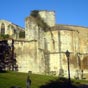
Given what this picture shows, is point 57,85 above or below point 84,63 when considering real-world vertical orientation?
below

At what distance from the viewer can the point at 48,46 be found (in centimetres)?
6931

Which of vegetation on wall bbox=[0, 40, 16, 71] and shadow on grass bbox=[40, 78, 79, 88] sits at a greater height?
vegetation on wall bbox=[0, 40, 16, 71]

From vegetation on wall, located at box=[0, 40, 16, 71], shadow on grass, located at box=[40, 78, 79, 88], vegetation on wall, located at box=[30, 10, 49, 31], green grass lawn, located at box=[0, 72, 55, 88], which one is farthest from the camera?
vegetation on wall, located at box=[30, 10, 49, 31]

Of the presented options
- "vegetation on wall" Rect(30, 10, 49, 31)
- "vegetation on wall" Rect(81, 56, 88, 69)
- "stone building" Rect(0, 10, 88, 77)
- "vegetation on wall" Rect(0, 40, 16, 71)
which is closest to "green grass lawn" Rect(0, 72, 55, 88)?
"vegetation on wall" Rect(0, 40, 16, 71)

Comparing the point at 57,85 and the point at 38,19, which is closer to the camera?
the point at 57,85

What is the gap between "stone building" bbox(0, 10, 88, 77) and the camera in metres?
64.3

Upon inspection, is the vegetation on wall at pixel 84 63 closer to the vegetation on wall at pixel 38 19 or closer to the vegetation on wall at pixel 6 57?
the vegetation on wall at pixel 38 19

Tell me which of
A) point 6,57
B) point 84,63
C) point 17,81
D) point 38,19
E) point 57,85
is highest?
point 38,19

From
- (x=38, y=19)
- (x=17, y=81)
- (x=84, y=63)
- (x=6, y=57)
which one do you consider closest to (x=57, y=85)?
(x=17, y=81)

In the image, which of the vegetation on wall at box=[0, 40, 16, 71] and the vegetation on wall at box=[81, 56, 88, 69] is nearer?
the vegetation on wall at box=[0, 40, 16, 71]

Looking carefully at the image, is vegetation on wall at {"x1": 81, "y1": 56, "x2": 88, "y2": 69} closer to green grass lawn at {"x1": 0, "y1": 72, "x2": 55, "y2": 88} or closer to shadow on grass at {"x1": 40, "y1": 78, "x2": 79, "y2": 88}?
shadow on grass at {"x1": 40, "y1": 78, "x2": 79, "y2": 88}

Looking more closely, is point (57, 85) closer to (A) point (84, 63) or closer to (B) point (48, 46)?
(B) point (48, 46)

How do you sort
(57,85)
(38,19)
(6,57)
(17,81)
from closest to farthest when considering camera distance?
(17,81) → (57,85) → (6,57) → (38,19)

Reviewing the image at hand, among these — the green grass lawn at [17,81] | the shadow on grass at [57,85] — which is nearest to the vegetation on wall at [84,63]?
the shadow on grass at [57,85]
